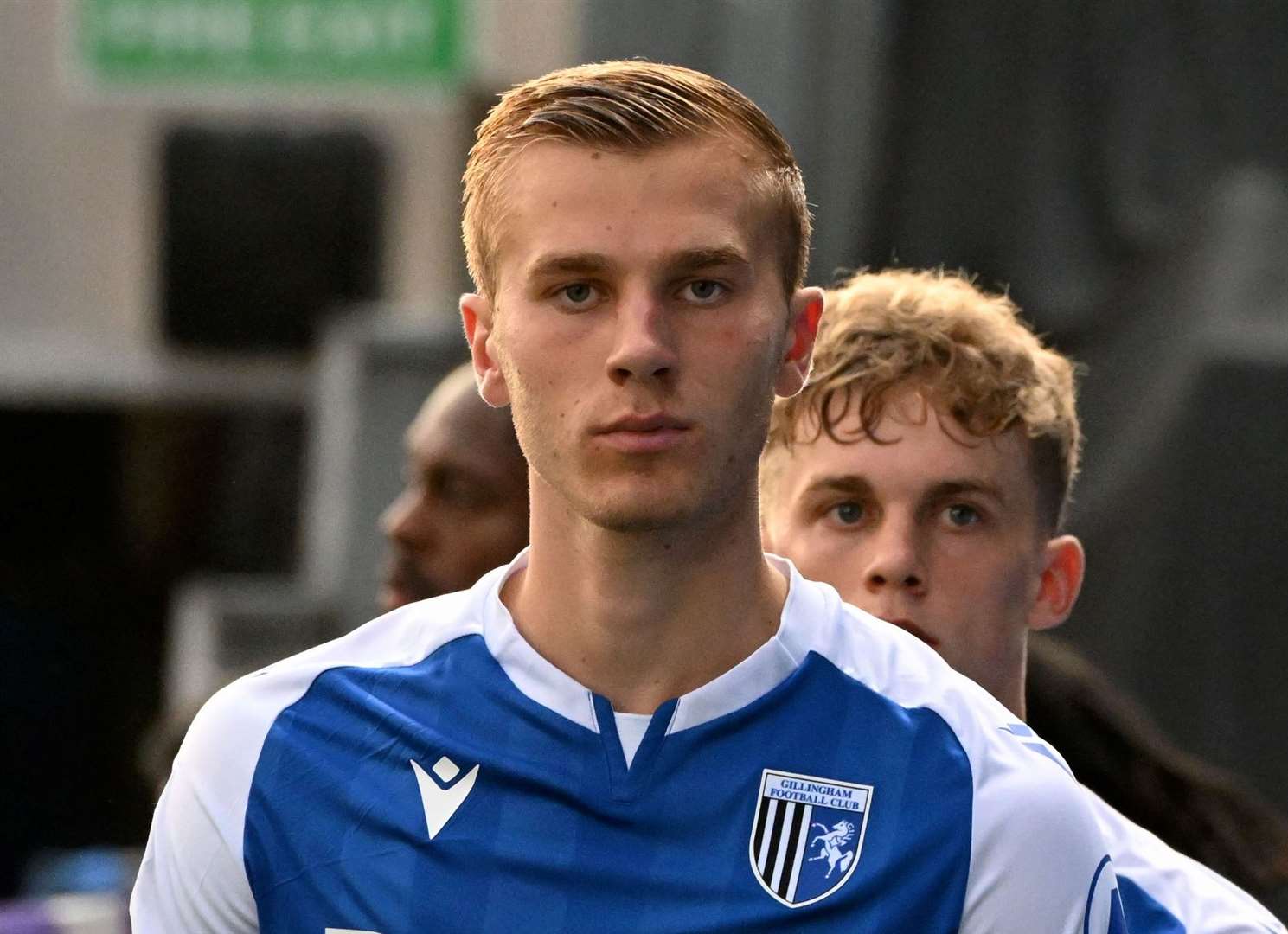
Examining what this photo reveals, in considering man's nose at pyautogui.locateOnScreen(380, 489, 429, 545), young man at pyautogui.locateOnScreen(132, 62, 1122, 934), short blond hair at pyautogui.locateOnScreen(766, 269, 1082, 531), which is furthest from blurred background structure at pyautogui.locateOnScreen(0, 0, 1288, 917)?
young man at pyautogui.locateOnScreen(132, 62, 1122, 934)

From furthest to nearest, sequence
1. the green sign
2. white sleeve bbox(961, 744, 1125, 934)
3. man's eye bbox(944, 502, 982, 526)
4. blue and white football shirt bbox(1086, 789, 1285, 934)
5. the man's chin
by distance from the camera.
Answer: the green sign → the man's chin → man's eye bbox(944, 502, 982, 526) → blue and white football shirt bbox(1086, 789, 1285, 934) → white sleeve bbox(961, 744, 1125, 934)

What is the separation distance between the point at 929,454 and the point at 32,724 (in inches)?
259

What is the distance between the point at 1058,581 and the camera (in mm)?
3527

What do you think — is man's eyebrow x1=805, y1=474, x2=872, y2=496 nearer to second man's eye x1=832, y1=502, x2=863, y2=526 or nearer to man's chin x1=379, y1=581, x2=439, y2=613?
second man's eye x1=832, y1=502, x2=863, y2=526

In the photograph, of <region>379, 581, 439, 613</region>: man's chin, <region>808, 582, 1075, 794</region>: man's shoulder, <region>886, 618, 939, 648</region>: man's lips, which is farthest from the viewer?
<region>379, 581, 439, 613</region>: man's chin

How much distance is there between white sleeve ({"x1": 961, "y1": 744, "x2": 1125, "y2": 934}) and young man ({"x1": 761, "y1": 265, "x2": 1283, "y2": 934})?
0.48 metres

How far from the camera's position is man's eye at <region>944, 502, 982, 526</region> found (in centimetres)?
336

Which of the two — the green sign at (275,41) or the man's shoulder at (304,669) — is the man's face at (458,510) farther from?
the green sign at (275,41)

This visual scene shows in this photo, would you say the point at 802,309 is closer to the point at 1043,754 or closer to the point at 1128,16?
the point at 1043,754

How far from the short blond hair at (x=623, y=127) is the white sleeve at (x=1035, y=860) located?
0.65 m

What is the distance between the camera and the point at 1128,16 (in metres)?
6.99

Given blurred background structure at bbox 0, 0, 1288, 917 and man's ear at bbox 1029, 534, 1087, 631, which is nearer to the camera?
man's ear at bbox 1029, 534, 1087, 631

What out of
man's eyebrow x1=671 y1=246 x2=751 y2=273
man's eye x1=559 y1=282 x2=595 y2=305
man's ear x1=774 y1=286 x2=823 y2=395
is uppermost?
man's eyebrow x1=671 y1=246 x2=751 y2=273

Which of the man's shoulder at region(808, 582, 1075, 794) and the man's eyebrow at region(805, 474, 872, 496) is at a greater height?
the man's eyebrow at region(805, 474, 872, 496)
